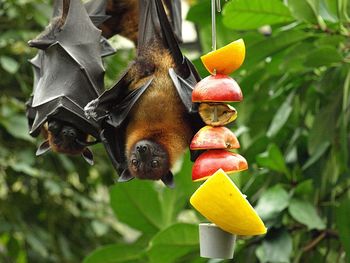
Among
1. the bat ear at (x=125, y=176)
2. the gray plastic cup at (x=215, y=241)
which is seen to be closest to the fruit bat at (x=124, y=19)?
the bat ear at (x=125, y=176)

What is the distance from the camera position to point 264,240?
6.86 ft

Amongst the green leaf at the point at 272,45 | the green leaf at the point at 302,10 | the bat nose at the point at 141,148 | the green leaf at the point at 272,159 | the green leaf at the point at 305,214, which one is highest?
the bat nose at the point at 141,148

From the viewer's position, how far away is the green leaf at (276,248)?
1.97 m

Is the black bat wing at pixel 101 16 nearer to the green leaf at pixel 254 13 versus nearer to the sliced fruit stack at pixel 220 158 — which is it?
the green leaf at pixel 254 13

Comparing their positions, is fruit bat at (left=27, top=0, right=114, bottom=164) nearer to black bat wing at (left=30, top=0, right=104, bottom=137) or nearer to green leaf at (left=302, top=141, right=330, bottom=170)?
black bat wing at (left=30, top=0, right=104, bottom=137)

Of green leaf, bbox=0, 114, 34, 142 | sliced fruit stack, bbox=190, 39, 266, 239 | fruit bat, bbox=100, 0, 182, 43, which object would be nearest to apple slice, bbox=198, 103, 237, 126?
sliced fruit stack, bbox=190, 39, 266, 239

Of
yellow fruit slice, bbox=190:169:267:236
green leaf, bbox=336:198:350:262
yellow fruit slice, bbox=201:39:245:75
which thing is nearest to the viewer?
yellow fruit slice, bbox=190:169:267:236

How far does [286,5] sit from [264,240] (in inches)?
25.1

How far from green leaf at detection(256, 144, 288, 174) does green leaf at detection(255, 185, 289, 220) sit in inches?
2.6

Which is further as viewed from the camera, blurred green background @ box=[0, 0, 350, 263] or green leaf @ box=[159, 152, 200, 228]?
green leaf @ box=[159, 152, 200, 228]

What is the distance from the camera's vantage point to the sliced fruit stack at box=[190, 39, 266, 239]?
1.12 m

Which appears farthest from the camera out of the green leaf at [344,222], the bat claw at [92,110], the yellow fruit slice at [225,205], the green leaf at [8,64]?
the green leaf at [8,64]

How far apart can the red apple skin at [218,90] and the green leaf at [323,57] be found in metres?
0.77

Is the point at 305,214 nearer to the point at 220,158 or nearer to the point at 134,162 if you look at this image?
the point at 134,162
